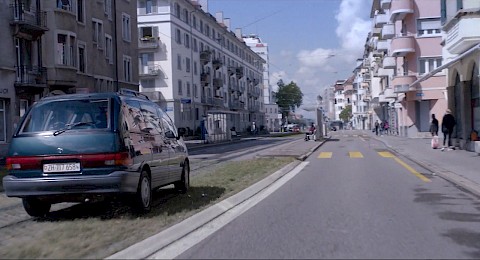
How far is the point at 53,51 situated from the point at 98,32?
6463 millimetres

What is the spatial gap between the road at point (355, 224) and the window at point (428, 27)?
3098 centimetres

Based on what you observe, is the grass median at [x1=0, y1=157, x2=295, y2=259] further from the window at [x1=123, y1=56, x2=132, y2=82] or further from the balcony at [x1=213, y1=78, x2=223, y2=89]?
the balcony at [x1=213, y1=78, x2=223, y2=89]

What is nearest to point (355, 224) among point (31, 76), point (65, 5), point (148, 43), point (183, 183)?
point (183, 183)

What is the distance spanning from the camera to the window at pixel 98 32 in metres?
35.9

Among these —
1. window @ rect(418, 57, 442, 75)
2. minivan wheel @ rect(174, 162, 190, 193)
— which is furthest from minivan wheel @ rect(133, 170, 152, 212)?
window @ rect(418, 57, 442, 75)

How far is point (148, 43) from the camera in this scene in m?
55.6

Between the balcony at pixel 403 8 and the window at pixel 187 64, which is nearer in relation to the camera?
the balcony at pixel 403 8

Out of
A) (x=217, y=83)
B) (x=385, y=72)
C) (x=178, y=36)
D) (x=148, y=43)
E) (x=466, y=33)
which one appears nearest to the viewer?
(x=466, y=33)

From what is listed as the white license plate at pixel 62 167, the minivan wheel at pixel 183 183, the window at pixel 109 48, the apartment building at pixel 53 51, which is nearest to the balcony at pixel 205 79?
the apartment building at pixel 53 51

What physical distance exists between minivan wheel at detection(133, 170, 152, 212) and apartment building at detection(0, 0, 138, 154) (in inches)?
652

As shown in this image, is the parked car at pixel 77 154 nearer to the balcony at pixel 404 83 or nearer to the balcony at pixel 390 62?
the balcony at pixel 404 83

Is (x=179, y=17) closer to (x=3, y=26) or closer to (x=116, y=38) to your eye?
(x=116, y=38)

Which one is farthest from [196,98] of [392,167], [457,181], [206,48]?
[457,181]

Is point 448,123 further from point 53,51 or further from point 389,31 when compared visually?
point 389,31
